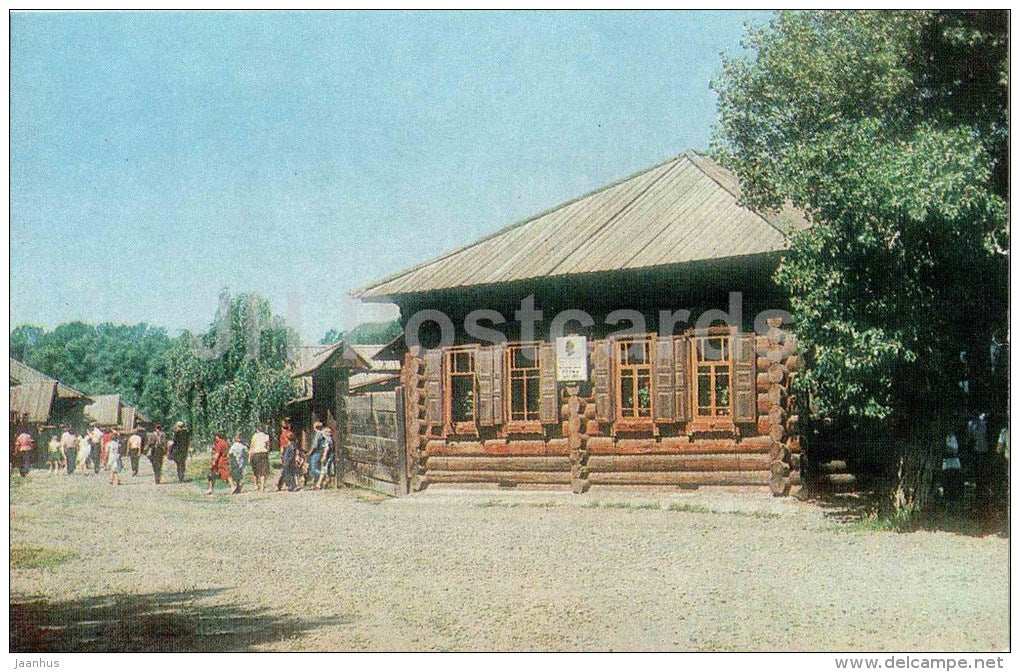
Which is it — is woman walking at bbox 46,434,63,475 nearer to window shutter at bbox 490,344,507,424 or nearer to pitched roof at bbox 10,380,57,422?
pitched roof at bbox 10,380,57,422

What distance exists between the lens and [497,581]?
28.7ft

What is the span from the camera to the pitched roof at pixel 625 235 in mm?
13320

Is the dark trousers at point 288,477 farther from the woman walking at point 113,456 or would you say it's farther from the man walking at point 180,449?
the woman walking at point 113,456

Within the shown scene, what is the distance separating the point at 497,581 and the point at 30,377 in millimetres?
4613

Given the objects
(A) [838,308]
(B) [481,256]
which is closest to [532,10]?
(A) [838,308]

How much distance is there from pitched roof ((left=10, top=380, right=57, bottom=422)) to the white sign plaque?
21.2 feet

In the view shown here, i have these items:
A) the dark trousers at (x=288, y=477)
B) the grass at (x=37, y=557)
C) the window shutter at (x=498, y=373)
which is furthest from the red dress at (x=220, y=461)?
the grass at (x=37, y=557)

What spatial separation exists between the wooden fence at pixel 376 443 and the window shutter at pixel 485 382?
1445mm

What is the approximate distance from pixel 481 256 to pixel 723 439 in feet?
15.8

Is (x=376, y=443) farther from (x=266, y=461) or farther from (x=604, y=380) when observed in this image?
(x=604, y=380)

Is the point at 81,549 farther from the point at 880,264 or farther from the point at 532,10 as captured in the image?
the point at 880,264

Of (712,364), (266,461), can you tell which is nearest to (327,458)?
(266,461)

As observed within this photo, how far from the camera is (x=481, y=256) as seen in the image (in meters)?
15.9

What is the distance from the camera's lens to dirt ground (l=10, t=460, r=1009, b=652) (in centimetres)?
704
